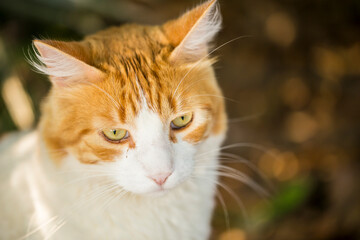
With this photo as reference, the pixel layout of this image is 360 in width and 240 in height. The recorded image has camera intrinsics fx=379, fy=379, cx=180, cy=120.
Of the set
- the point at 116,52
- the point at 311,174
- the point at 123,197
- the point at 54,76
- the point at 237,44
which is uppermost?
the point at 237,44

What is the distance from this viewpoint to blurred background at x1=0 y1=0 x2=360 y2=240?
2.47 m

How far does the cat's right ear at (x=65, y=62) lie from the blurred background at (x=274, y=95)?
43.2 inches

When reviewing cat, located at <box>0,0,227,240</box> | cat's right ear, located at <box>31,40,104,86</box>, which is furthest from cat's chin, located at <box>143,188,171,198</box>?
cat's right ear, located at <box>31,40,104,86</box>

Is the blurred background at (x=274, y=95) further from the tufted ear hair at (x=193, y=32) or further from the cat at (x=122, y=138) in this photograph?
the tufted ear hair at (x=193, y=32)

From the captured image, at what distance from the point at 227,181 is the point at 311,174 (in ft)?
2.12

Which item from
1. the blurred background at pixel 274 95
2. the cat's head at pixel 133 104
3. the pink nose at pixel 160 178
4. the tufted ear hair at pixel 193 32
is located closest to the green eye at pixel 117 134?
the cat's head at pixel 133 104

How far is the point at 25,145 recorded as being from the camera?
1.66 meters

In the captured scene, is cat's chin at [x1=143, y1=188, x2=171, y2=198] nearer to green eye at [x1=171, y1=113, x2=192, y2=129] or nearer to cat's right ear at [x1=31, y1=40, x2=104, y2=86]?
green eye at [x1=171, y1=113, x2=192, y2=129]

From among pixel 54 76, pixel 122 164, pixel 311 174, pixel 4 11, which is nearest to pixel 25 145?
pixel 54 76

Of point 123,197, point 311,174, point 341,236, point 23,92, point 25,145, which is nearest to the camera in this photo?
point 123,197

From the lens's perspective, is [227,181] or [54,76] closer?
[54,76]

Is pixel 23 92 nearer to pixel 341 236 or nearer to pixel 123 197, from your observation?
pixel 123 197

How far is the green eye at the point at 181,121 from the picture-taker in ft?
4.39

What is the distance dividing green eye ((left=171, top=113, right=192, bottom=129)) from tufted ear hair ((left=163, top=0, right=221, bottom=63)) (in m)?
0.20
